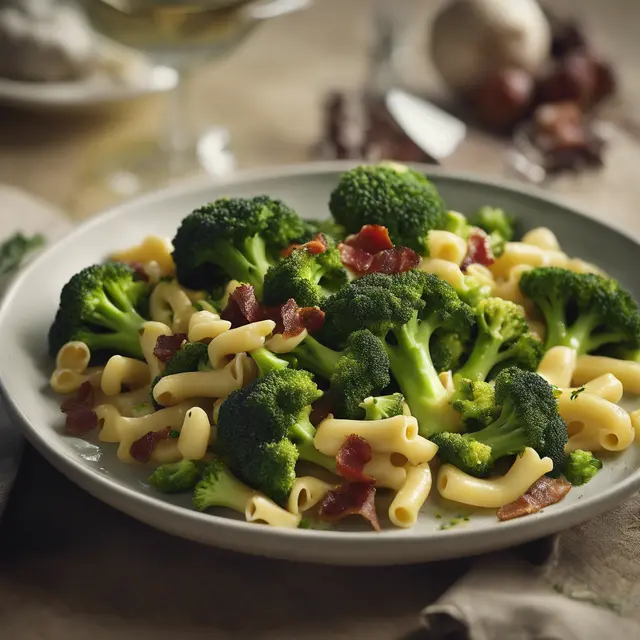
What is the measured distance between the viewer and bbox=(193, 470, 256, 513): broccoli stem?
2.01 metres

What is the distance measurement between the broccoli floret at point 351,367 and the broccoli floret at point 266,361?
0.05m

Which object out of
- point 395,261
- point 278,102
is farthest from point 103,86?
point 395,261

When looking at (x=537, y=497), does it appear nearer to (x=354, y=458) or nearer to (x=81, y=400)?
(x=354, y=458)

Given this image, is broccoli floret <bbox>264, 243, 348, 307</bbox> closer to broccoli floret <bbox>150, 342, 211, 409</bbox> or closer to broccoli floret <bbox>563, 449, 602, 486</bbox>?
broccoli floret <bbox>150, 342, 211, 409</bbox>

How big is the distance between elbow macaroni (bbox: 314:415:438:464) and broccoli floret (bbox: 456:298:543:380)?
13.1 inches

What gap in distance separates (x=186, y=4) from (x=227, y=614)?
99.5 inches

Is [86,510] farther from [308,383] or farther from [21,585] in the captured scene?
[308,383]

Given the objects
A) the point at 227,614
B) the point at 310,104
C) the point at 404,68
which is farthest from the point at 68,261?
the point at 404,68

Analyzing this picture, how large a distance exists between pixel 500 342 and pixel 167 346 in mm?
828

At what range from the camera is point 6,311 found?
2.61 metres

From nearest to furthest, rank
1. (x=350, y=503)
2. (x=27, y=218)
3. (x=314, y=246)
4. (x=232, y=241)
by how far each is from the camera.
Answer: (x=350, y=503)
(x=314, y=246)
(x=232, y=241)
(x=27, y=218)

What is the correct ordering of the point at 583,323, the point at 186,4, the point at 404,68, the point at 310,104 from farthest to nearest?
the point at 404,68 < the point at 310,104 < the point at 186,4 < the point at 583,323

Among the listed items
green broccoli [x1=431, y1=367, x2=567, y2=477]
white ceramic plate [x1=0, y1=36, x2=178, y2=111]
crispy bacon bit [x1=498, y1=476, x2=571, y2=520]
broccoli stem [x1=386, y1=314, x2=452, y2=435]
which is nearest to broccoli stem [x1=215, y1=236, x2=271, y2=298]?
broccoli stem [x1=386, y1=314, x2=452, y2=435]

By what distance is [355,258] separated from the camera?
2523mm
